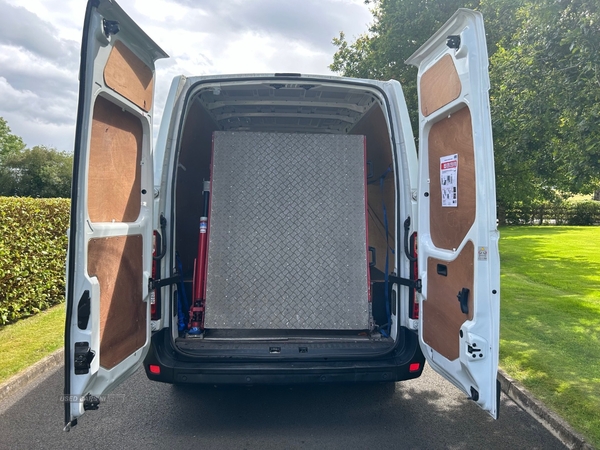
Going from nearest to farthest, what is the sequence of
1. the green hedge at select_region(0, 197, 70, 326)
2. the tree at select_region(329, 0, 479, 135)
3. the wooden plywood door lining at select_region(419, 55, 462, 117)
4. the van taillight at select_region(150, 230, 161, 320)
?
1. the wooden plywood door lining at select_region(419, 55, 462, 117)
2. the van taillight at select_region(150, 230, 161, 320)
3. the green hedge at select_region(0, 197, 70, 326)
4. the tree at select_region(329, 0, 479, 135)

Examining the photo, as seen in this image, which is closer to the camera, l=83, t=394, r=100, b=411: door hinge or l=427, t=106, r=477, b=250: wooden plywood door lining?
l=83, t=394, r=100, b=411: door hinge

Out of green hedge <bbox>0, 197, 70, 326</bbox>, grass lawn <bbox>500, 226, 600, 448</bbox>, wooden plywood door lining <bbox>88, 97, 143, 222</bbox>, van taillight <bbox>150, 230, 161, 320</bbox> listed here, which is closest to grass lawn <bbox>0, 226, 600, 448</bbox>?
grass lawn <bbox>500, 226, 600, 448</bbox>

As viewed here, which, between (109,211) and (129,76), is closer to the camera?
(109,211)

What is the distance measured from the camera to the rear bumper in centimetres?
270

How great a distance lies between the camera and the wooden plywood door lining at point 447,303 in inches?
92.4

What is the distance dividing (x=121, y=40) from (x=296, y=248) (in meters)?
2.05

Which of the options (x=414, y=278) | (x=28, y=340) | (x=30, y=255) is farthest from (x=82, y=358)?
(x=30, y=255)

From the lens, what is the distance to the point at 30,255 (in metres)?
5.86

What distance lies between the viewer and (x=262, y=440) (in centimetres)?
292

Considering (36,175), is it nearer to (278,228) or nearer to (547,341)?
(278,228)

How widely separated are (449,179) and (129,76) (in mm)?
2029

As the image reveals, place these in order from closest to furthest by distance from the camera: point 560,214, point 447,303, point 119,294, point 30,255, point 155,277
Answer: point 119,294 → point 447,303 → point 155,277 → point 30,255 → point 560,214

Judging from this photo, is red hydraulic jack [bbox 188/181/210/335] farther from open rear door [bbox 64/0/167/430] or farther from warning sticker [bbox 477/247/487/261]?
warning sticker [bbox 477/247/487/261]

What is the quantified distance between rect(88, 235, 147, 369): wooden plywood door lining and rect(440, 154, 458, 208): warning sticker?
1945 millimetres
